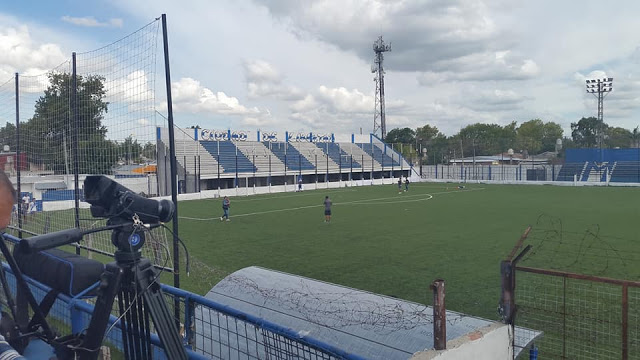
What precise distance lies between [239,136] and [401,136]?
68325 millimetres

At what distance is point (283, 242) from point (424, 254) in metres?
5.02

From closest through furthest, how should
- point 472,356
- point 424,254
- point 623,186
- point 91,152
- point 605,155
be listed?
point 472,356, point 91,152, point 424,254, point 623,186, point 605,155

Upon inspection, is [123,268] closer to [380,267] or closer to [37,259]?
[37,259]

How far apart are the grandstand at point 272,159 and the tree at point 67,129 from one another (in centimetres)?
2984

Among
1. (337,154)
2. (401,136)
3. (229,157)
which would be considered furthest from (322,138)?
(401,136)

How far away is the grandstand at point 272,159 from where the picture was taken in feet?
153

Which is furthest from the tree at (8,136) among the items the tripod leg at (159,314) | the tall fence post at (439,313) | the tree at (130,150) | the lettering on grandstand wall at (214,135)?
the lettering on grandstand wall at (214,135)

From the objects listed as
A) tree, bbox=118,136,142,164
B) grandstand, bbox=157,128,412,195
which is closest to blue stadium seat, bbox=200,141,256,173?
grandstand, bbox=157,128,412,195

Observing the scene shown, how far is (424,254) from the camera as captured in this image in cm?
1401

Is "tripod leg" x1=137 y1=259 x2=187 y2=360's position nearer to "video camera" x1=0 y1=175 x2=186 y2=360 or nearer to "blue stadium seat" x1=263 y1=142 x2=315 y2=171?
"video camera" x1=0 y1=175 x2=186 y2=360

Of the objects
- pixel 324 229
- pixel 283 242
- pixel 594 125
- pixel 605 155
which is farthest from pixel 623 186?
pixel 594 125

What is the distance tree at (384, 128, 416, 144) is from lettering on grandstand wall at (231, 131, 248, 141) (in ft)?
214

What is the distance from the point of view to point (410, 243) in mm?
15891

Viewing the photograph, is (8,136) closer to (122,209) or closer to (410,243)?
(122,209)
